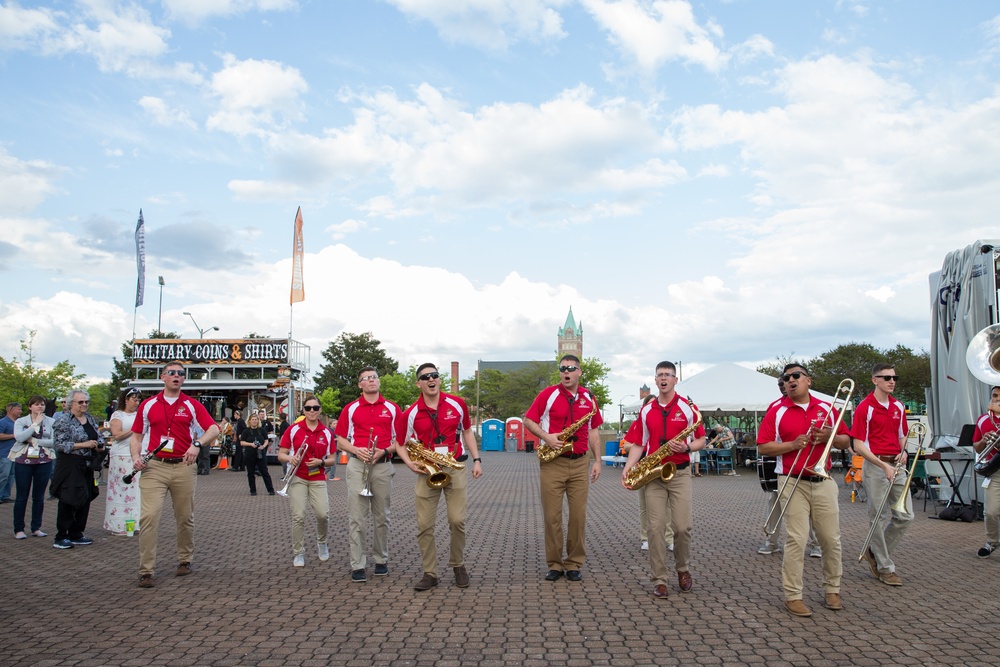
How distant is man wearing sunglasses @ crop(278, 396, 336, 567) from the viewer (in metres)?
8.18

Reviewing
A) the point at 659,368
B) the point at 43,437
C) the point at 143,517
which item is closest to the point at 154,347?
the point at 43,437

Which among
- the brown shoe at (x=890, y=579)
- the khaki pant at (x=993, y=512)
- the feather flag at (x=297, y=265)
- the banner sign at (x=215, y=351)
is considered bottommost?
the brown shoe at (x=890, y=579)

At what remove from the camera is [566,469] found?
7.25 metres

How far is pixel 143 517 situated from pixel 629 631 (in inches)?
173

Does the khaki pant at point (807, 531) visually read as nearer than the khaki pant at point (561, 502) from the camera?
Yes

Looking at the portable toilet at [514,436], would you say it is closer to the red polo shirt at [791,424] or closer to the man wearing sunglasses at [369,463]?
the man wearing sunglasses at [369,463]

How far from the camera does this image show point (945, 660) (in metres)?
4.82

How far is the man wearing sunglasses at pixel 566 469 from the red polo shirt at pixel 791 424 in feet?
5.10

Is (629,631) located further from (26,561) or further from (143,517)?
(26,561)

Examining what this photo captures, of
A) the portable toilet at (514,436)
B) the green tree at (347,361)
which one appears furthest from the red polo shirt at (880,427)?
the green tree at (347,361)

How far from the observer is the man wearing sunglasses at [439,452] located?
22.7 ft

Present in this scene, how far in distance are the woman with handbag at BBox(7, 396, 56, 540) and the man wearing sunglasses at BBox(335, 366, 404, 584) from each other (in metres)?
4.82

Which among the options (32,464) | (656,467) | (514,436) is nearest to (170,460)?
(32,464)

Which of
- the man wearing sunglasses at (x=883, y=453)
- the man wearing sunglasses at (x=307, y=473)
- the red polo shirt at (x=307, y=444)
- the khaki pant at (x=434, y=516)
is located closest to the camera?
the khaki pant at (x=434, y=516)
